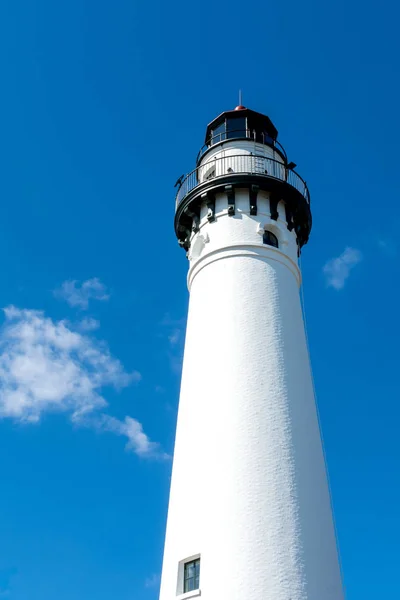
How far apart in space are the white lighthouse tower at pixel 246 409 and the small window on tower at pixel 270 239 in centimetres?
4

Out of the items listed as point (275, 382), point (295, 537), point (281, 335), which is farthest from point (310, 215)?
point (295, 537)

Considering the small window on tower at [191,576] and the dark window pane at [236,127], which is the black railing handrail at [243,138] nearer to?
the dark window pane at [236,127]

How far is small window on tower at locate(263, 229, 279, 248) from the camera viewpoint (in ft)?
65.8

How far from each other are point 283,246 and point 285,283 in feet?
4.32

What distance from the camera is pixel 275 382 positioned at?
17.1 m

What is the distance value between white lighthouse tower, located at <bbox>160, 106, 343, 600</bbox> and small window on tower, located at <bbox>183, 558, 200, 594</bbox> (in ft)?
0.11

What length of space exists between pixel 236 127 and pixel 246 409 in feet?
37.7

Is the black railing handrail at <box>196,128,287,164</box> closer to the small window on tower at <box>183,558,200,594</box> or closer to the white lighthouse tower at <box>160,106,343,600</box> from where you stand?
the white lighthouse tower at <box>160,106,343,600</box>

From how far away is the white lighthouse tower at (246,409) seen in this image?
14.7m

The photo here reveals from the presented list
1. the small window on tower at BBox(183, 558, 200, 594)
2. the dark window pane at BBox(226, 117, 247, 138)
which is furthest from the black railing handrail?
the small window on tower at BBox(183, 558, 200, 594)

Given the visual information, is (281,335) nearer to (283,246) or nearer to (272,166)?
(283,246)

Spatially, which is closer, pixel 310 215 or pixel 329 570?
pixel 329 570

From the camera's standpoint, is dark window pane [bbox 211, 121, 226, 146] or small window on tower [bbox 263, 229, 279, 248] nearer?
small window on tower [bbox 263, 229, 279, 248]

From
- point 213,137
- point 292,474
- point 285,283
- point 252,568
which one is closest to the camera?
point 252,568
